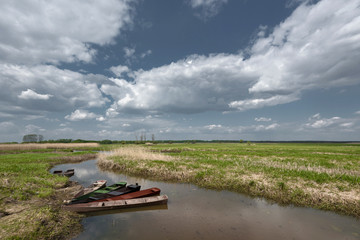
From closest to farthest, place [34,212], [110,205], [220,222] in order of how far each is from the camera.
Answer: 1. [34,212]
2. [220,222]
3. [110,205]

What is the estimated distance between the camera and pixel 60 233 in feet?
24.5

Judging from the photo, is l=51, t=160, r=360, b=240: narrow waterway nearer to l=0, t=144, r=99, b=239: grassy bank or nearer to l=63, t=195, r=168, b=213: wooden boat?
l=63, t=195, r=168, b=213: wooden boat

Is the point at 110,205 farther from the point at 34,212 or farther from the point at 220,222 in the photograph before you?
the point at 220,222

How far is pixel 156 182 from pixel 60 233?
10.5m

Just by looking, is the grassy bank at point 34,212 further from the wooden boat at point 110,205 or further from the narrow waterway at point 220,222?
the narrow waterway at point 220,222

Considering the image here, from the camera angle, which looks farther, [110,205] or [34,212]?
[110,205]

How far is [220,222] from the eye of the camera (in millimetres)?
8805

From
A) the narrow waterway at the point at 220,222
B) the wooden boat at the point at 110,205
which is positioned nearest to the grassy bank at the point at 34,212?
the wooden boat at the point at 110,205

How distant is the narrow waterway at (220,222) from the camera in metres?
7.67

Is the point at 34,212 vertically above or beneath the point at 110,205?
above

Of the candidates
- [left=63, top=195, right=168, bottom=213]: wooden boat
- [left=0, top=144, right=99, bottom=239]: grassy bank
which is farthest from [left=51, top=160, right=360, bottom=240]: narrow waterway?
[left=0, top=144, right=99, bottom=239]: grassy bank

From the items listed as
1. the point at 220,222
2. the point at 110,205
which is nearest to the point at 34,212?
the point at 110,205

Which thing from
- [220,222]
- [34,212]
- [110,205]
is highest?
[34,212]

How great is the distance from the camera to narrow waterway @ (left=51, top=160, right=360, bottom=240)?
7668 mm
